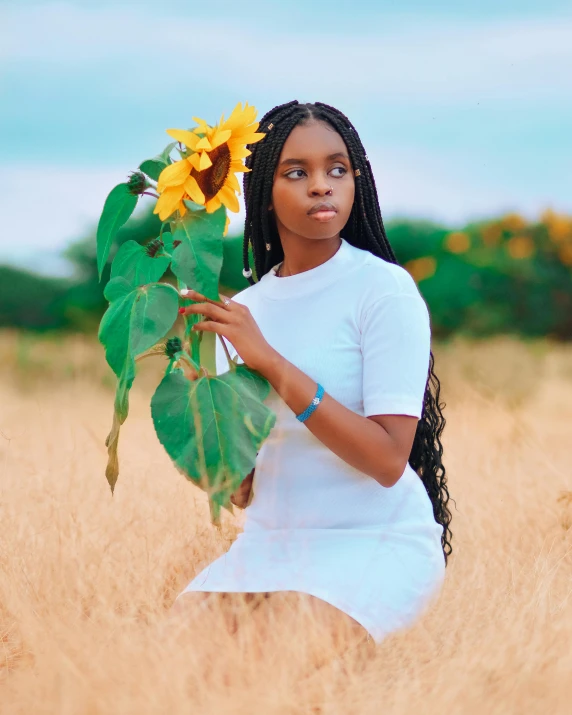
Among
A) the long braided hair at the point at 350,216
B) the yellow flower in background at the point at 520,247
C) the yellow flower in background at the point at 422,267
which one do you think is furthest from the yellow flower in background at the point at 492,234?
the long braided hair at the point at 350,216

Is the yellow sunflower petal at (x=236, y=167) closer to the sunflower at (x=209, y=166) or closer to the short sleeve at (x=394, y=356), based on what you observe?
the sunflower at (x=209, y=166)

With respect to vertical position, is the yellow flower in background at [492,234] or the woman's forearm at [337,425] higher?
the woman's forearm at [337,425]

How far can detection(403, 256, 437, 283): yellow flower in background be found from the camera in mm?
13742

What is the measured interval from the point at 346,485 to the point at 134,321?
702 mm

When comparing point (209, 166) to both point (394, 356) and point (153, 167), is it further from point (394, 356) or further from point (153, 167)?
point (394, 356)

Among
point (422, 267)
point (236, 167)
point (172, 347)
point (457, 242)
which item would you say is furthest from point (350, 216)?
point (457, 242)

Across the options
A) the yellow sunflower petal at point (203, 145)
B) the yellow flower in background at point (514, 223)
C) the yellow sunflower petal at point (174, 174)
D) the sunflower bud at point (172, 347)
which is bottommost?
the yellow flower in background at point (514, 223)

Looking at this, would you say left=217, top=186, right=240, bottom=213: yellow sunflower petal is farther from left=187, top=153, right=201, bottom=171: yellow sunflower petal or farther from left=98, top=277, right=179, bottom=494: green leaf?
left=98, top=277, right=179, bottom=494: green leaf

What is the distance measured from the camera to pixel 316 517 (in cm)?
252

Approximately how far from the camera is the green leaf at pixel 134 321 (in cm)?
224

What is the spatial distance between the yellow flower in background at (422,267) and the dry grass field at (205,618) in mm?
8370

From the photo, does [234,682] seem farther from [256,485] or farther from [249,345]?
[249,345]

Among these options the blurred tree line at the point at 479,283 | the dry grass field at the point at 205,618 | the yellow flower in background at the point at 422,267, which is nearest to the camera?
the dry grass field at the point at 205,618

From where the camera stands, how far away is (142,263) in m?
2.38
